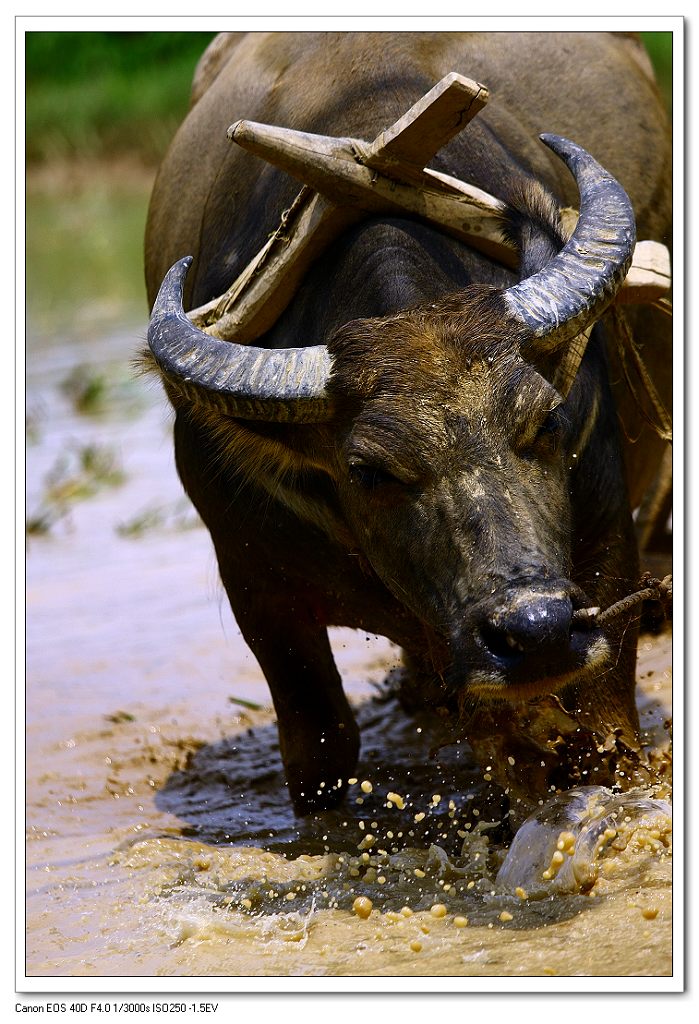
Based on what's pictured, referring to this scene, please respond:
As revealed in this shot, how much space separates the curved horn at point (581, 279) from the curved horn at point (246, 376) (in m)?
0.48

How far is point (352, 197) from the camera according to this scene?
145 inches

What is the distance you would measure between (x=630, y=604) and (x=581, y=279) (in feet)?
2.63

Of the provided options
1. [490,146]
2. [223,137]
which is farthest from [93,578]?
[490,146]

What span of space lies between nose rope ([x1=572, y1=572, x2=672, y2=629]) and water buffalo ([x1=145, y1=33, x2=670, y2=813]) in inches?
0.8

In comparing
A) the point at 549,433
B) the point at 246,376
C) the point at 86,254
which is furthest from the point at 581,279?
the point at 86,254

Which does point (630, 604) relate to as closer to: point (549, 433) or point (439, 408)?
point (549, 433)

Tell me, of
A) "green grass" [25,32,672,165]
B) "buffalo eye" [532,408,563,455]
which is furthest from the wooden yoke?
"green grass" [25,32,672,165]

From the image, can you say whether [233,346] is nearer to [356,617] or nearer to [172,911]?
[356,617]

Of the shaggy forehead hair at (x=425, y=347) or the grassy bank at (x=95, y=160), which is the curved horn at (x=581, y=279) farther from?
the grassy bank at (x=95, y=160)

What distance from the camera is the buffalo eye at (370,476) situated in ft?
10.4

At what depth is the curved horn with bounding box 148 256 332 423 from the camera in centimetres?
318

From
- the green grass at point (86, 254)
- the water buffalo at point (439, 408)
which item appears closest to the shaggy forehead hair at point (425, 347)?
the water buffalo at point (439, 408)
